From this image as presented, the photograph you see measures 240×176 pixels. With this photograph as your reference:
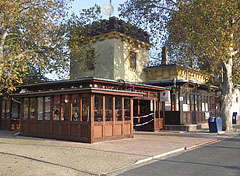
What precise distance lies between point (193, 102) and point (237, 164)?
14070 mm

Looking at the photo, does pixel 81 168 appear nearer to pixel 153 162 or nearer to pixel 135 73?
pixel 153 162

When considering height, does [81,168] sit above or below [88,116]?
below

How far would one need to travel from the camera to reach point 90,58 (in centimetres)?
2270

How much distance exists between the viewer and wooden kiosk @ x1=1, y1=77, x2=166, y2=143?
1257 cm

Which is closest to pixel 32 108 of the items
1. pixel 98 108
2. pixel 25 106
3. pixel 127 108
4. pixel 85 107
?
pixel 25 106

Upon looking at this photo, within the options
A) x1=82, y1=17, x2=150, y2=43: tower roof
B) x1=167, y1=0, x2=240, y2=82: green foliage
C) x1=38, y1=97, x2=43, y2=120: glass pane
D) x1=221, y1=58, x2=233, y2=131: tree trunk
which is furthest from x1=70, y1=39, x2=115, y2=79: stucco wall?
x1=221, y1=58, x2=233, y2=131: tree trunk

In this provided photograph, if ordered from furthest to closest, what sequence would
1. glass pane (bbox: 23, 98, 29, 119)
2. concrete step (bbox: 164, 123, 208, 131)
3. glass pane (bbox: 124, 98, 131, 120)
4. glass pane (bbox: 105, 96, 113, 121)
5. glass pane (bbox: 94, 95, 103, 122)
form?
concrete step (bbox: 164, 123, 208, 131) → glass pane (bbox: 23, 98, 29, 119) → glass pane (bbox: 124, 98, 131, 120) → glass pane (bbox: 105, 96, 113, 121) → glass pane (bbox: 94, 95, 103, 122)

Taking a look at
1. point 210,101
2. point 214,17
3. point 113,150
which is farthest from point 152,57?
point 113,150

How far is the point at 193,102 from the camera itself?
2172cm

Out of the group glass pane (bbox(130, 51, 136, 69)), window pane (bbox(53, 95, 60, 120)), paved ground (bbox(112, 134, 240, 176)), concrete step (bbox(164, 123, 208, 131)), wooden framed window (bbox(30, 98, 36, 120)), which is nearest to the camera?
paved ground (bbox(112, 134, 240, 176))

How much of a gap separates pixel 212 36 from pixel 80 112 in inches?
380

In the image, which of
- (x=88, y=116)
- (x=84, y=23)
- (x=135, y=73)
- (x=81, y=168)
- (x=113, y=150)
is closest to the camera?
(x=81, y=168)

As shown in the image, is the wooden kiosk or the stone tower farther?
the stone tower

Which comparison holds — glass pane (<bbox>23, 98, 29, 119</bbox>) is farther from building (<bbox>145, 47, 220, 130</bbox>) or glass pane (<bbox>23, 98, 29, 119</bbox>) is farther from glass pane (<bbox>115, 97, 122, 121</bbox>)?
building (<bbox>145, 47, 220, 130</bbox>)
